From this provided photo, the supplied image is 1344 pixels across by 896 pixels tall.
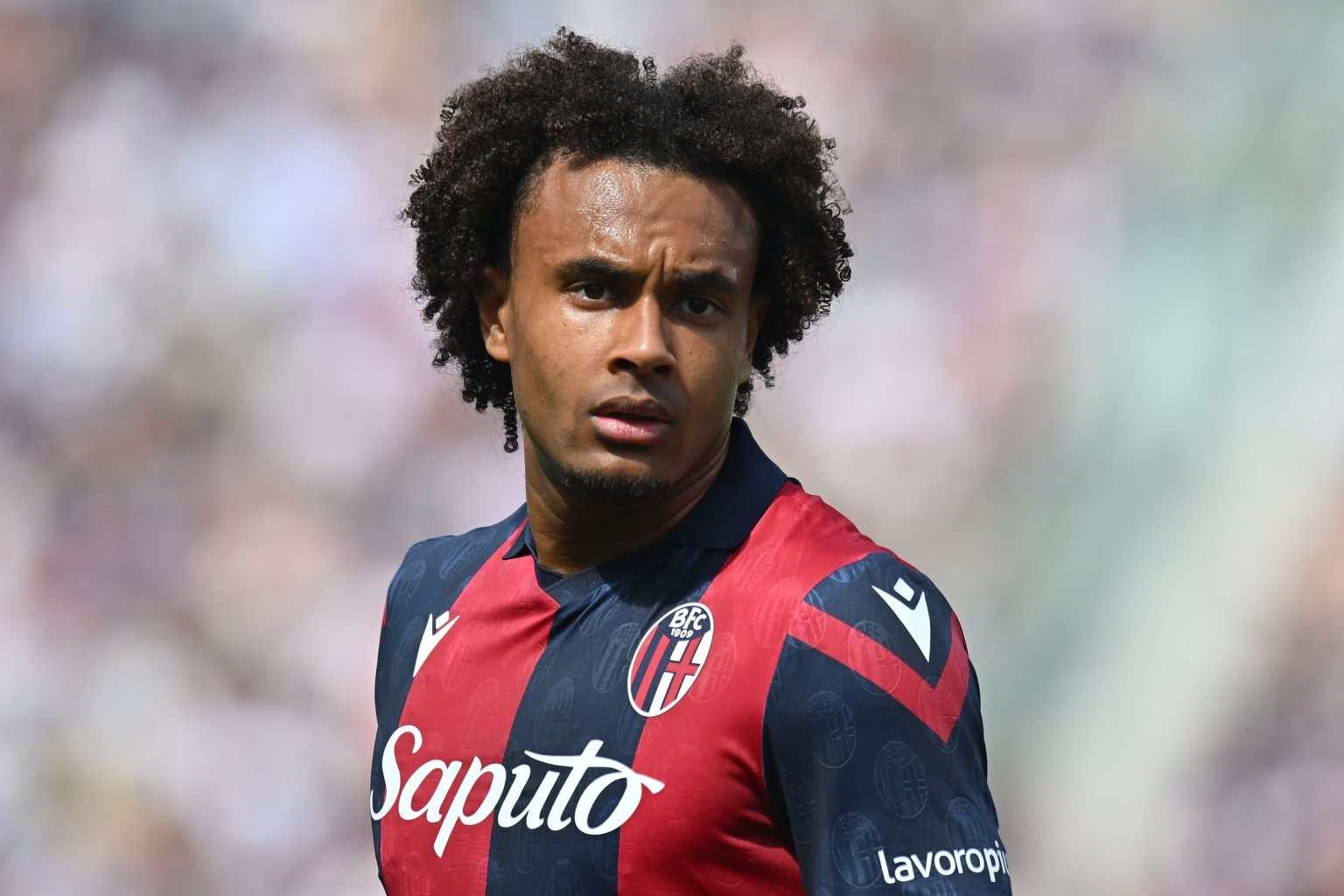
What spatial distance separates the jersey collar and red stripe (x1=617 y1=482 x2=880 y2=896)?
5.0 inches

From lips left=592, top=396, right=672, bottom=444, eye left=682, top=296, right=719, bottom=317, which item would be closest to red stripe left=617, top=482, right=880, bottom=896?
lips left=592, top=396, right=672, bottom=444

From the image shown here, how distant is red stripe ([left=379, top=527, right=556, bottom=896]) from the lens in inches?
86.4

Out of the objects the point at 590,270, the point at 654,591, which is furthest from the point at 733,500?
the point at 590,270

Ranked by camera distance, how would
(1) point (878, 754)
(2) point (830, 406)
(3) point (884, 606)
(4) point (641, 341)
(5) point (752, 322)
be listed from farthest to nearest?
1. (2) point (830, 406)
2. (5) point (752, 322)
3. (4) point (641, 341)
4. (3) point (884, 606)
5. (1) point (878, 754)

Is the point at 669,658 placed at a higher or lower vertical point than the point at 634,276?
lower

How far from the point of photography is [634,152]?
2.29m

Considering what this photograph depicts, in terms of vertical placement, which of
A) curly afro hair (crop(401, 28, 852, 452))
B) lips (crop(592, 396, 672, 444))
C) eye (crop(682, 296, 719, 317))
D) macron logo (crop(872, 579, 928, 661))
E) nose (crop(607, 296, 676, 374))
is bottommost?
macron logo (crop(872, 579, 928, 661))

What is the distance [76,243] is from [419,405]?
1.13 m

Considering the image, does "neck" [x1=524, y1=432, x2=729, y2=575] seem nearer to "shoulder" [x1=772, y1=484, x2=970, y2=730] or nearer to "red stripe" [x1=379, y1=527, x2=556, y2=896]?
"red stripe" [x1=379, y1=527, x2=556, y2=896]

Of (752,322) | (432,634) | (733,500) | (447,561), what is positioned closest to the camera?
(733,500)

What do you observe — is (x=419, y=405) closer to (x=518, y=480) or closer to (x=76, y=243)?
(x=518, y=480)

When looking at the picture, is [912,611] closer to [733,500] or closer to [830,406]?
[733,500]

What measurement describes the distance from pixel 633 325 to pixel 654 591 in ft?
1.17

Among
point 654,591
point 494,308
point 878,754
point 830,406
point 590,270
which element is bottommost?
point 878,754
